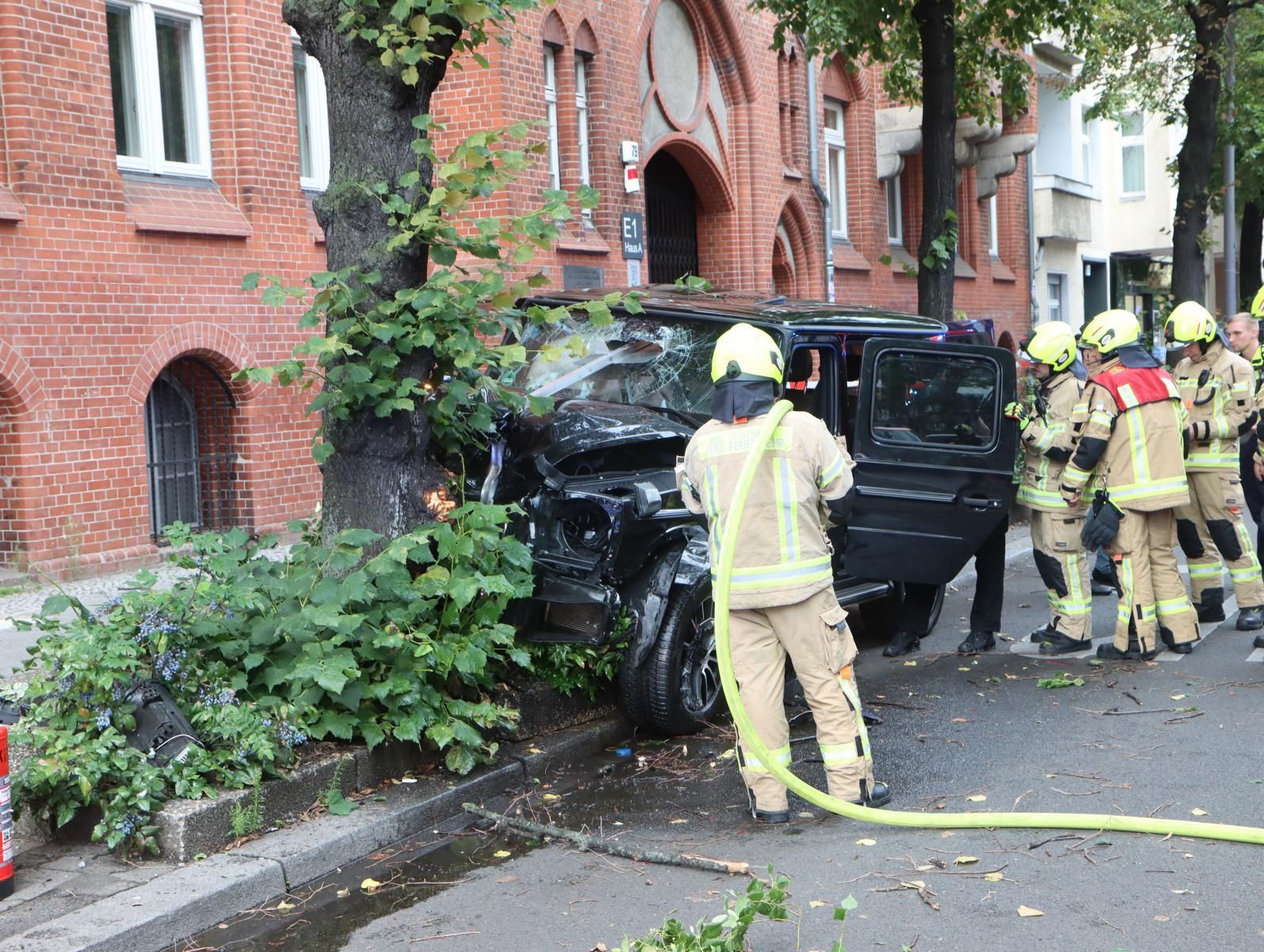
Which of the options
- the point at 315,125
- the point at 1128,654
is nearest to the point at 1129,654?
the point at 1128,654

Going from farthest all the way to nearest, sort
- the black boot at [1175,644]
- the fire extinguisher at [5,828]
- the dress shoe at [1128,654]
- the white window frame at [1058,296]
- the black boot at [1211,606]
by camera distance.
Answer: the white window frame at [1058,296], the black boot at [1211,606], the black boot at [1175,644], the dress shoe at [1128,654], the fire extinguisher at [5,828]

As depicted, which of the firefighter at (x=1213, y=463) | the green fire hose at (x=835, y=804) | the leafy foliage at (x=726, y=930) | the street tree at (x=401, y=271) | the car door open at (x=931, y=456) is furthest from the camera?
the firefighter at (x=1213, y=463)

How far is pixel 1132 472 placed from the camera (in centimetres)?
825

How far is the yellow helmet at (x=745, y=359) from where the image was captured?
18.6 ft

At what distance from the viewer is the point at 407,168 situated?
256 inches

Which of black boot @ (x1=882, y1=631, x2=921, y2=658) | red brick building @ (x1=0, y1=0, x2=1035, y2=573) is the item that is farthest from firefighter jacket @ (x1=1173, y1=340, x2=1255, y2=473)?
red brick building @ (x1=0, y1=0, x2=1035, y2=573)

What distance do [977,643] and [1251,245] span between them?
2225 centimetres

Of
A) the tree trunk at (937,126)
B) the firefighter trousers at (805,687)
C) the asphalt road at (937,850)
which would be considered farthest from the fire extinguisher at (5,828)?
the tree trunk at (937,126)

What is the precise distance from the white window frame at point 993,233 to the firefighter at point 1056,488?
1940cm

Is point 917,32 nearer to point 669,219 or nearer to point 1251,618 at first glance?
point 669,219

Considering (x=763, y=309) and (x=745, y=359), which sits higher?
(x=763, y=309)

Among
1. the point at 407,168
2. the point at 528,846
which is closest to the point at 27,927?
the point at 528,846

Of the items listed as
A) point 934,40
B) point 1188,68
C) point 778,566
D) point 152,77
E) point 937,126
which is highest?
point 1188,68

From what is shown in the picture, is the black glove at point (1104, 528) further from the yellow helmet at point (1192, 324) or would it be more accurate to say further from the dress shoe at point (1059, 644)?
the yellow helmet at point (1192, 324)
